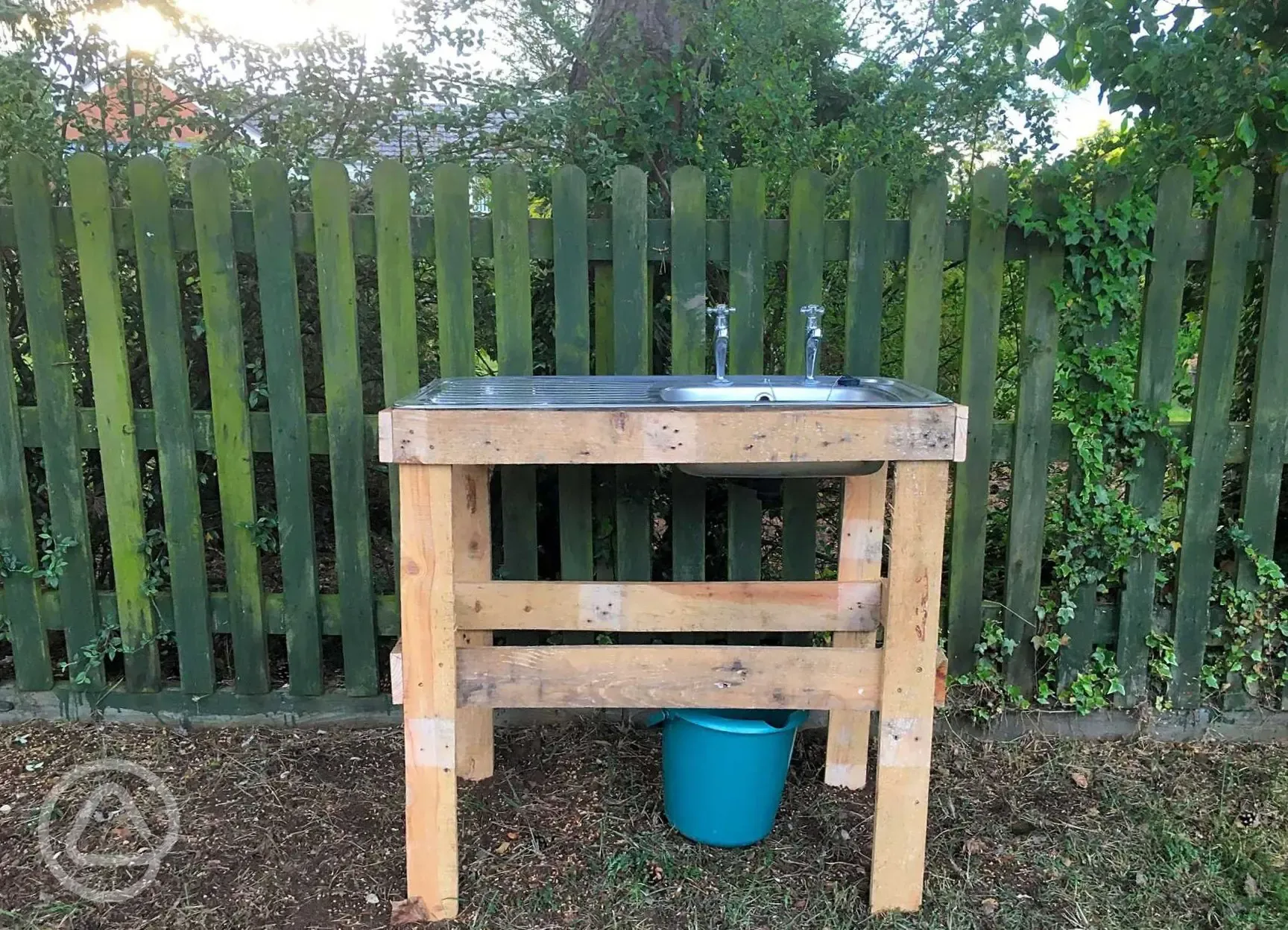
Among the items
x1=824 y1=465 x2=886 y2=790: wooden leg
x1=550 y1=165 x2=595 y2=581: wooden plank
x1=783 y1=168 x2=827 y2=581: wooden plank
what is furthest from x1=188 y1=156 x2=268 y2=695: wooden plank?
x1=824 y1=465 x2=886 y2=790: wooden leg

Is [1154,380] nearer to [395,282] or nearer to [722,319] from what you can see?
[722,319]

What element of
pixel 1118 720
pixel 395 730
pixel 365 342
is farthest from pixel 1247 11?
pixel 395 730

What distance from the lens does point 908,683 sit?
2117 millimetres

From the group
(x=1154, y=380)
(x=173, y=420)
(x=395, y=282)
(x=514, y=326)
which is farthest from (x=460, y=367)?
(x=1154, y=380)

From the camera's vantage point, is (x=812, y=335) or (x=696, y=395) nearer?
(x=696, y=395)

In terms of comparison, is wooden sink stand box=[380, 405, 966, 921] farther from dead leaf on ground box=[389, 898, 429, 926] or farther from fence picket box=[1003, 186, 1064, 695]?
fence picket box=[1003, 186, 1064, 695]

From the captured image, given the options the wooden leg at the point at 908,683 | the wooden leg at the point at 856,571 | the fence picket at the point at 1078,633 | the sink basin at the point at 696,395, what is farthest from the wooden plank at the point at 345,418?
the fence picket at the point at 1078,633

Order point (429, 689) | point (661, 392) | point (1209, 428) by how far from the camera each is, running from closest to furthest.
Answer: point (429, 689) < point (661, 392) < point (1209, 428)

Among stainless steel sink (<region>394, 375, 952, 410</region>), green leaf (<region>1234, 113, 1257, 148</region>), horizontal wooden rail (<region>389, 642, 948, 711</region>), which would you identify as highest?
green leaf (<region>1234, 113, 1257, 148</region>)

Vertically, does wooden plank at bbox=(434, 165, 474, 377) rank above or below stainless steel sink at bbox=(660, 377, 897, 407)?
above

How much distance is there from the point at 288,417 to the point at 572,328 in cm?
99

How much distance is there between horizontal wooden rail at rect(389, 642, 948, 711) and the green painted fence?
91 centimetres

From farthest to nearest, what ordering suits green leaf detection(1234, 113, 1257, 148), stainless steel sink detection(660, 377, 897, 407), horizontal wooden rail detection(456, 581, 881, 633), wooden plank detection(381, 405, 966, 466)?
green leaf detection(1234, 113, 1257, 148) → horizontal wooden rail detection(456, 581, 881, 633) → stainless steel sink detection(660, 377, 897, 407) → wooden plank detection(381, 405, 966, 466)

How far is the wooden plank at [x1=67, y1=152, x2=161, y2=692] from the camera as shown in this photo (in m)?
2.83
